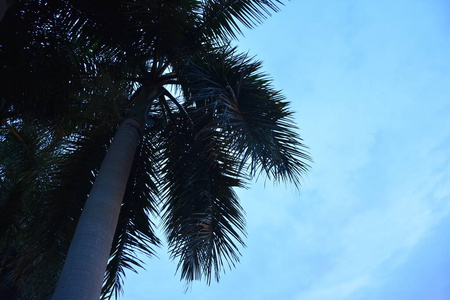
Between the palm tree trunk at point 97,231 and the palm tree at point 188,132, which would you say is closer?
the palm tree trunk at point 97,231

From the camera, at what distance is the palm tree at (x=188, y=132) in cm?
573

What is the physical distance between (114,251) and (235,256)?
209 cm

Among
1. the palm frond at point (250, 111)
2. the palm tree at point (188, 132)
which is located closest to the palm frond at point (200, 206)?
the palm tree at point (188, 132)

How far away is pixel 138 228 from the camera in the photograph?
712cm

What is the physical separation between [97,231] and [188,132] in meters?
2.83

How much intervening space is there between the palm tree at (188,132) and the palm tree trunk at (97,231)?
2 centimetres

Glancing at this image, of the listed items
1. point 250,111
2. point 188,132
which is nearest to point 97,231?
point 250,111

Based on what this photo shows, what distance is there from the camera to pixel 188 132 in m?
7.33

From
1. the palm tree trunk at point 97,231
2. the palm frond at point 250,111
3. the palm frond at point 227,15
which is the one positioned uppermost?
the palm frond at point 227,15

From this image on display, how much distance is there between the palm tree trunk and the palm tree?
0.02 m

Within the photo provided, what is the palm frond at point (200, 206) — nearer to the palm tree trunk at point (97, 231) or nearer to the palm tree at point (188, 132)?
the palm tree at point (188, 132)

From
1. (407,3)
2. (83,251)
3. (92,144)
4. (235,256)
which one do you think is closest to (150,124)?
(92,144)

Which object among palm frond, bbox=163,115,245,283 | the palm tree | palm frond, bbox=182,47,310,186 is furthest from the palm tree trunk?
palm frond, bbox=182,47,310,186

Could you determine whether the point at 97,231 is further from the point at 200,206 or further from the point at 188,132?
the point at 188,132
